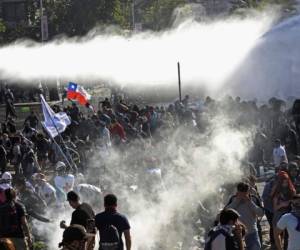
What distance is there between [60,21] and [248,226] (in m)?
38.4

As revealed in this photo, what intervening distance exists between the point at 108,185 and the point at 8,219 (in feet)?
17.9

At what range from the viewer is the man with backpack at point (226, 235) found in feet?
Result: 29.7

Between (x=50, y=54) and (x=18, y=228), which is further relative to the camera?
(x=50, y=54)

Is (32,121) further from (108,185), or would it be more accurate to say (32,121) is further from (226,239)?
(226,239)

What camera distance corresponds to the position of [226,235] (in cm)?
909

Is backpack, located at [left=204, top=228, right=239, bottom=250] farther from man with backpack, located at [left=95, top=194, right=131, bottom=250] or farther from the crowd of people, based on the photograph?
man with backpack, located at [left=95, top=194, right=131, bottom=250]

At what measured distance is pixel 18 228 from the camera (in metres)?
11.1

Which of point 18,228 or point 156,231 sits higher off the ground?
point 18,228

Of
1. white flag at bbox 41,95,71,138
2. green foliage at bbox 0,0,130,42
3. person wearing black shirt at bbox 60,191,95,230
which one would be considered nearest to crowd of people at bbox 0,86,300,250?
person wearing black shirt at bbox 60,191,95,230

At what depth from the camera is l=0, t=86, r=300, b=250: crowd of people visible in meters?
10.1

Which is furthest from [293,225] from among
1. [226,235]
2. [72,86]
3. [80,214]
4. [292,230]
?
[72,86]

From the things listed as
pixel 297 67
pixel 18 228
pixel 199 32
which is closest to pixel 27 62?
pixel 199 32

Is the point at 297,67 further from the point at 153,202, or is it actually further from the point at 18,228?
the point at 18,228

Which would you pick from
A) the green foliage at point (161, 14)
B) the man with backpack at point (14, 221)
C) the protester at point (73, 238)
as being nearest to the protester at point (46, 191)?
the man with backpack at point (14, 221)
